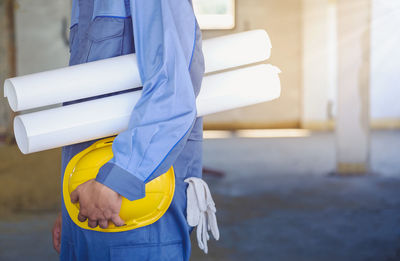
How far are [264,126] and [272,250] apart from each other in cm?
604

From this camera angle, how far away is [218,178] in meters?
5.45

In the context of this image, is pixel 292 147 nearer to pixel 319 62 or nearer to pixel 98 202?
pixel 319 62

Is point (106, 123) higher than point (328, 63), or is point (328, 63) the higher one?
point (106, 123)

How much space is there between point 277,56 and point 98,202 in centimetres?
839

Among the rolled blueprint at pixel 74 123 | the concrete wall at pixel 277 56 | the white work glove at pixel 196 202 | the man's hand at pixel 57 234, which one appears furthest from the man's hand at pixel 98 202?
the concrete wall at pixel 277 56

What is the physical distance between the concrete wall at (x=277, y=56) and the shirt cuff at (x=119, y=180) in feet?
26.3

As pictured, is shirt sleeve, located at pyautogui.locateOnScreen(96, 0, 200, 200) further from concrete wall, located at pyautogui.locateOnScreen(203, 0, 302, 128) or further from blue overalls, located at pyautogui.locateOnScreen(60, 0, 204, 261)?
concrete wall, located at pyautogui.locateOnScreen(203, 0, 302, 128)

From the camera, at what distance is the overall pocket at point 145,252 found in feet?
3.62

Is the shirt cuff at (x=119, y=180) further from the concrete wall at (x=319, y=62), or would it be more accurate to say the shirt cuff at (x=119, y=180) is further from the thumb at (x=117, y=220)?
the concrete wall at (x=319, y=62)

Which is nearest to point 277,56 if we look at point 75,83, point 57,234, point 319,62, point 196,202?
point 319,62

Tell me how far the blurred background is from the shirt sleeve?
7.45 ft

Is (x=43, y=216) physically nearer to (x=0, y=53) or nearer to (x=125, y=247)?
(x=125, y=247)

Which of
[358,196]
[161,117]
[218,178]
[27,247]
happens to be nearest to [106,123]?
[161,117]

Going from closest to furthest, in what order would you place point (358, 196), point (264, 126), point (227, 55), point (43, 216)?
point (227, 55)
point (43, 216)
point (358, 196)
point (264, 126)
